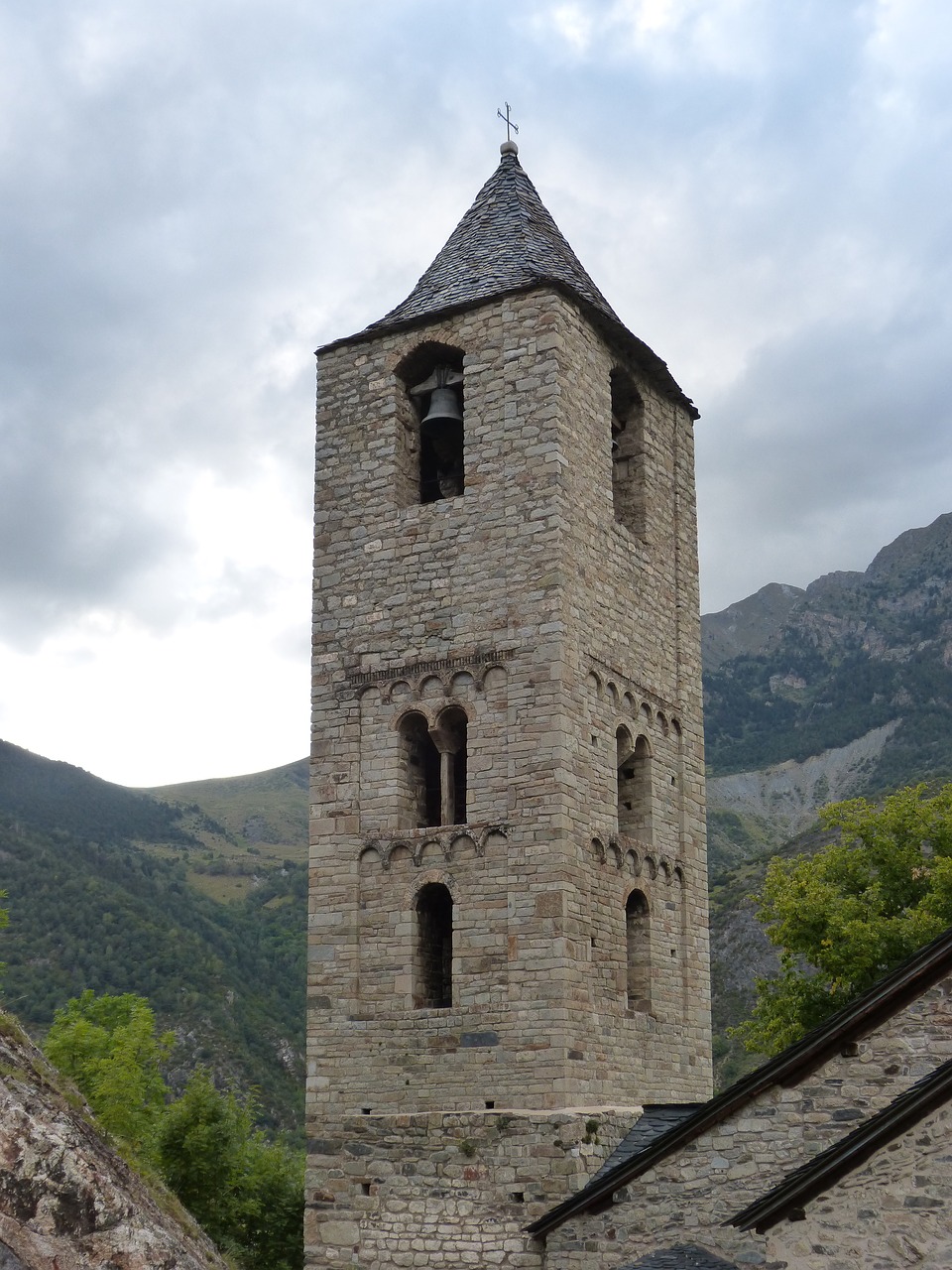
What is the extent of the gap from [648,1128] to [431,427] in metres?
8.12

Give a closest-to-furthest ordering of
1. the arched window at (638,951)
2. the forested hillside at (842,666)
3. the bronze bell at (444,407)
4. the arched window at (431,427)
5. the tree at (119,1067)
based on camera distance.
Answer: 1. the arched window at (638,951)
2. the bronze bell at (444,407)
3. the arched window at (431,427)
4. the tree at (119,1067)
5. the forested hillside at (842,666)

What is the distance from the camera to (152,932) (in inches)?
1786

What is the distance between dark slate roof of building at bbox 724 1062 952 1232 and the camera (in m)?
9.46

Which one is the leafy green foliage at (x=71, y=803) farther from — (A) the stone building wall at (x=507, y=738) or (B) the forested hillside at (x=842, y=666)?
(A) the stone building wall at (x=507, y=738)

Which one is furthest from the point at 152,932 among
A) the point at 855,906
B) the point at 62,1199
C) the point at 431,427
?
the point at 62,1199

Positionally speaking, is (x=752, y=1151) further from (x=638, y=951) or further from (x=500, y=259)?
(x=500, y=259)

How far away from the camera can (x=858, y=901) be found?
21266 mm

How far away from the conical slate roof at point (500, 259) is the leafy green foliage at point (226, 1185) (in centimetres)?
1159

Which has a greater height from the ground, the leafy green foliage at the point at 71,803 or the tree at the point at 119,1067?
the leafy green foliage at the point at 71,803

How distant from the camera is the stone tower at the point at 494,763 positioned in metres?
13.6

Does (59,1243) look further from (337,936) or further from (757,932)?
(757,932)

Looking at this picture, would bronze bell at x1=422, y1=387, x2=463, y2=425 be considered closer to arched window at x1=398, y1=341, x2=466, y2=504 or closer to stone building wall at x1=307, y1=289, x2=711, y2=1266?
arched window at x1=398, y1=341, x2=466, y2=504

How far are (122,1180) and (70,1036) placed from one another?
14520 millimetres

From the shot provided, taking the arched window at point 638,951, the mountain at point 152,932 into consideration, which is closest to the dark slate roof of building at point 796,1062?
the arched window at point 638,951
